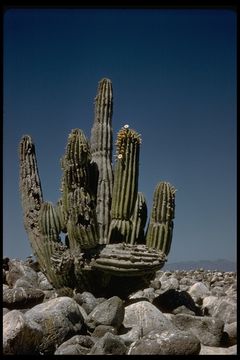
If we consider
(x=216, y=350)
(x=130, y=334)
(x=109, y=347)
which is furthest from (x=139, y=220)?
(x=109, y=347)

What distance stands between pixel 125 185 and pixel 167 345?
451 cm

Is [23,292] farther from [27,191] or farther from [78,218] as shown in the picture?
[27,191]

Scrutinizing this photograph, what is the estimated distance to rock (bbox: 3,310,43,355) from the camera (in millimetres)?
5668

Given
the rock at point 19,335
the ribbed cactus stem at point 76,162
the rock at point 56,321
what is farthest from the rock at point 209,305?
the rock at point 19,335

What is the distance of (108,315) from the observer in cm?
716

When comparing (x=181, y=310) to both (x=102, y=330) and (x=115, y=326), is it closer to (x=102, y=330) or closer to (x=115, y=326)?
(x=115, y=326)

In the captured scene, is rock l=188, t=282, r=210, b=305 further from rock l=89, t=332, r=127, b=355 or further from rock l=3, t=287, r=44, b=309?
rock l=89, t=332, r=127, b=355

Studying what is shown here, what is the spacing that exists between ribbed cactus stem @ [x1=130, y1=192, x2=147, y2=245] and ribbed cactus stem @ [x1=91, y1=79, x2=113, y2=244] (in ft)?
1.69

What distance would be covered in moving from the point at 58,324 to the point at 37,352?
0.57 m

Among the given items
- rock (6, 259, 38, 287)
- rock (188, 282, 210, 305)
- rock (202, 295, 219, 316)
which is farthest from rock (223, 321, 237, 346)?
rock (6, 259, 38, 287)

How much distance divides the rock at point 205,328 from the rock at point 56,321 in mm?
1477

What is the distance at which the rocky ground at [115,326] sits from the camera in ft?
18.5

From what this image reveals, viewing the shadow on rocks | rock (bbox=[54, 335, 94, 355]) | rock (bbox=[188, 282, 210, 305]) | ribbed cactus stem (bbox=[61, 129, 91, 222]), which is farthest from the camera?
rock (bbox=[188, 282, 210, 305])

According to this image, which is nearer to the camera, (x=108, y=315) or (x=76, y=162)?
(x=108, y=315)
